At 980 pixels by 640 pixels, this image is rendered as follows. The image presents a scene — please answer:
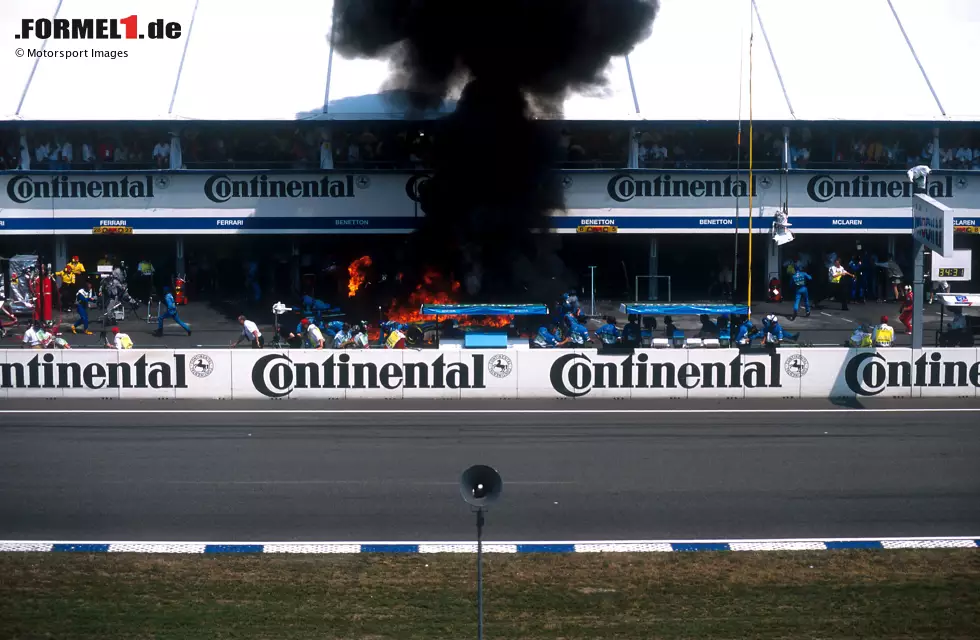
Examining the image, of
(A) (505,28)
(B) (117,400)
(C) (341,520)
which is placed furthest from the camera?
(A) (505,28)

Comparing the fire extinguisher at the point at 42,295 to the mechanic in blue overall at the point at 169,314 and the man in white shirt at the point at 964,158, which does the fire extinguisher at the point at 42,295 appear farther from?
the man in white shirt at the point at 964,158

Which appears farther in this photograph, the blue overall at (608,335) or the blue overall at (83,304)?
the blue overall at (83,304)

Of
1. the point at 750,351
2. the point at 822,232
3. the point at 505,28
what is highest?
the point at 505,28

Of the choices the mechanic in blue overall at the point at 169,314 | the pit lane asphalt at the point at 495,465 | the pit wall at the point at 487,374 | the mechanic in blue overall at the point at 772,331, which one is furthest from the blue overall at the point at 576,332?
the mechanic in blue overall at the point at 169,314

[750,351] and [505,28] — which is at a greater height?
[505,28]

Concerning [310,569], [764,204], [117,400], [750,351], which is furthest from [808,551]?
[764,204]

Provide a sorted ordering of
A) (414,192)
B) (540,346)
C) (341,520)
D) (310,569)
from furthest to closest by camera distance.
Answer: (414,192), (540,346), (341,520), (310,569)

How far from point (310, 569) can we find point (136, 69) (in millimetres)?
25319

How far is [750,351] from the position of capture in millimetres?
21047

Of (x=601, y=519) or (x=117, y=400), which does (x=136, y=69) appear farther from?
(x=601, y=519)

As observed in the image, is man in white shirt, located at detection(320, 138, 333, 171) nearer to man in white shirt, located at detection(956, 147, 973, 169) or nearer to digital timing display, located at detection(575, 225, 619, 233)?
digital timing display, located at detection(575, 225, 619, 233)

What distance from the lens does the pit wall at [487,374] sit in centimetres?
2072

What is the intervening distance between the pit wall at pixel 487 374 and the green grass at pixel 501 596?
29.6ft

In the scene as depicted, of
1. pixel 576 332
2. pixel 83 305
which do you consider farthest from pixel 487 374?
pixel 83 305
